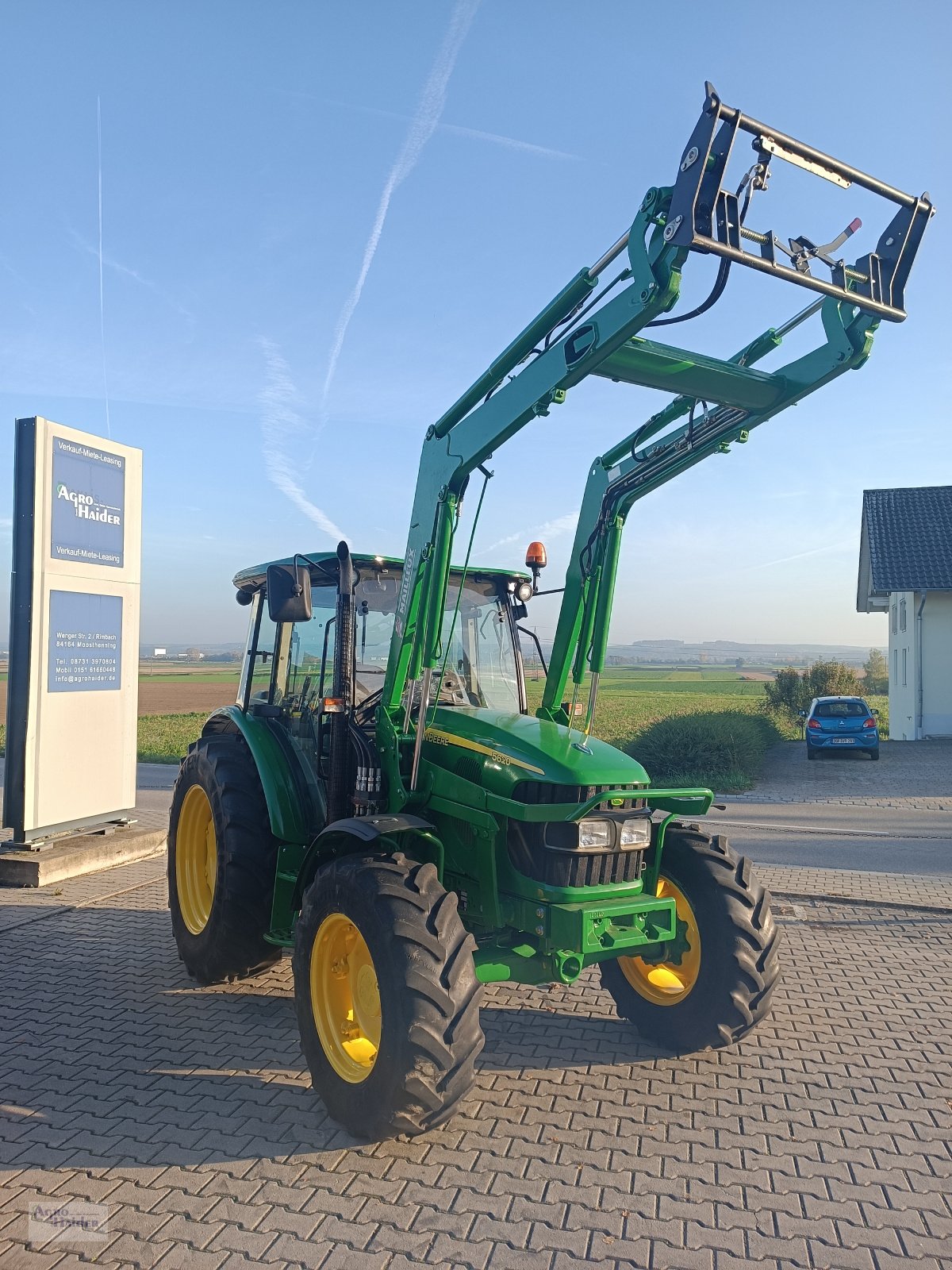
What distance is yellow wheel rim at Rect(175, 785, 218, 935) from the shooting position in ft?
19.4

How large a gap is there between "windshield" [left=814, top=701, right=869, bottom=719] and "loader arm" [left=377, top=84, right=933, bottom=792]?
15194mm

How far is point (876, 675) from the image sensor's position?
168 feet

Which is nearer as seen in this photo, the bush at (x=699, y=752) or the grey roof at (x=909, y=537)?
the bush at (x=699, y=752)

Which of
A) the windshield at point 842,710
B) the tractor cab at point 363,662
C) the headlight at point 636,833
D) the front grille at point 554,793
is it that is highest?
the tractor cab at point 363,662

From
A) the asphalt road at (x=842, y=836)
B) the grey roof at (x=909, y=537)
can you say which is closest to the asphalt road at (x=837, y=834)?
the asphalt road at (x=842, y=836)

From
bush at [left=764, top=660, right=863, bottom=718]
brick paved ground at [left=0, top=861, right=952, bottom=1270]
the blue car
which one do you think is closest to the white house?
bush at [left=764, top=660, right=863, bottom=718]

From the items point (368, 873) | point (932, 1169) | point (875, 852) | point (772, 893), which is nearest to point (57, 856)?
point (368, 873)

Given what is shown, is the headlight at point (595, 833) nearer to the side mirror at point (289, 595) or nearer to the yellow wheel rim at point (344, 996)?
the yellow wheel rim at point (344, 996)

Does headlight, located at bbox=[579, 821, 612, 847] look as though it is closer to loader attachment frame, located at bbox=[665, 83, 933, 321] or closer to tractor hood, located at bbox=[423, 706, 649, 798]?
tractor hood, located at bbox=[423, 706, 649, 798]

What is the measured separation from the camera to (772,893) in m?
7.77

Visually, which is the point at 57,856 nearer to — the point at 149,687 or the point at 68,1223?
the point at 68,1223

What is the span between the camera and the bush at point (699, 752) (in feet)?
51.4

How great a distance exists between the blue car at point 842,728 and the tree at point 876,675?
2801 centimetres

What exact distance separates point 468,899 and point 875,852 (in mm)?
7033
